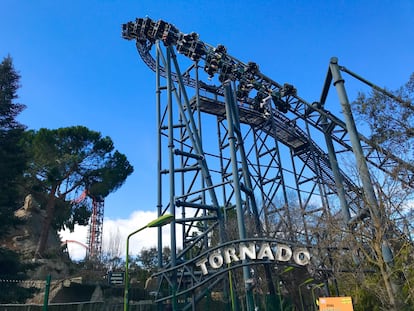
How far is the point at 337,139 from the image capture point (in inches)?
838

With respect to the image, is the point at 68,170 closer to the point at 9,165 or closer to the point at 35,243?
the point at 35,243

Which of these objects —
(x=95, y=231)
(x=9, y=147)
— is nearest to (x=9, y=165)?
(x=9, y=147)

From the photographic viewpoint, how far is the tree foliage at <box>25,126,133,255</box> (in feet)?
91.4

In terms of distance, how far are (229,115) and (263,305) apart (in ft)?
23.3

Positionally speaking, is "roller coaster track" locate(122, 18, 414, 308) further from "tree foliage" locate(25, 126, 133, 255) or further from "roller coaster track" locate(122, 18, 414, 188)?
"tree foliage" locate(25, 126, 133, 255)

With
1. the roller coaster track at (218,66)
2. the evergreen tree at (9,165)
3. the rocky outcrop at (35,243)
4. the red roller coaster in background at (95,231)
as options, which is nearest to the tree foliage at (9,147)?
the evergreen tree at (9,165)

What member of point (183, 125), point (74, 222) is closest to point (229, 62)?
point (183, 125)

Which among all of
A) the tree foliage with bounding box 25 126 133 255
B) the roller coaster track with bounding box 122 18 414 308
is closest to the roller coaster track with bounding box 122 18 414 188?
the roller coaster track with bounding box 122 18 414 308

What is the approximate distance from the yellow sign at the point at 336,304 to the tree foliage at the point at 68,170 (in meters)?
23.0

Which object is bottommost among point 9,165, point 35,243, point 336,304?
point 336,304

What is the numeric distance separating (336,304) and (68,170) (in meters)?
26.5

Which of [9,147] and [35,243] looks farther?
[35,243]

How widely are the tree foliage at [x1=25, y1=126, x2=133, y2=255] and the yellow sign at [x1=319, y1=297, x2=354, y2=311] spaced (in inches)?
904

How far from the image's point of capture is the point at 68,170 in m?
29.1
